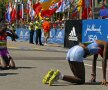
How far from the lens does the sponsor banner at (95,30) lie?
76.6 ft

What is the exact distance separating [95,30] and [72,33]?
2643 millimetres

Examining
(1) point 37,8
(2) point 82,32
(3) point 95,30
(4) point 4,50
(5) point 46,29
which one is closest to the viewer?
(4) point 4,50

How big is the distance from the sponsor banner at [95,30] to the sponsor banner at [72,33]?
16.5 inches

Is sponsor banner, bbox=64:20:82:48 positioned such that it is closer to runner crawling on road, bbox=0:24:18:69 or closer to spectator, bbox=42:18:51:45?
spectator, bbox=42:18:51:45

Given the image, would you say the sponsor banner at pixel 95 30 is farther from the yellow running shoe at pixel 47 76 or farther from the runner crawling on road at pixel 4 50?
the yellow running shoe at pixel 47 76

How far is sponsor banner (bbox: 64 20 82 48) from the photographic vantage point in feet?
85.5

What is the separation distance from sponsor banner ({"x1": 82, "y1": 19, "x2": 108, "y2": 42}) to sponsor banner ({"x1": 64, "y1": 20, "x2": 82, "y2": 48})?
418mm

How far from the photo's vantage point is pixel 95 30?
957 inches

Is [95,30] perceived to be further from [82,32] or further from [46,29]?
[46,29]

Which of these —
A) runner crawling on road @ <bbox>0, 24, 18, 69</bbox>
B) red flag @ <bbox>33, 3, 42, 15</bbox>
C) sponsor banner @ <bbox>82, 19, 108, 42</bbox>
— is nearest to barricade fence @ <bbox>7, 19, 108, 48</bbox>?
sponsor banner @ <bbox>82, 19, 108, 42</bbox>

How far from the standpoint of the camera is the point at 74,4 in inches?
1526

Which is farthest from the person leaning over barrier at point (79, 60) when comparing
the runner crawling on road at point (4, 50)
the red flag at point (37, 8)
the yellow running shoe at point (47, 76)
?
the red flag at point (37, 8)

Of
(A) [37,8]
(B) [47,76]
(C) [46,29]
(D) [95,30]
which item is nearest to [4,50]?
(B) [47,76]

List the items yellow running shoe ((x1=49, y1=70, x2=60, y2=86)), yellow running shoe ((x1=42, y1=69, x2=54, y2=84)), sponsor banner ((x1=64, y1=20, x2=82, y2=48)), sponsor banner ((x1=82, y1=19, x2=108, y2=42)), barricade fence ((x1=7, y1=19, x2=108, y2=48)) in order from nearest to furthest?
yellow running shoe ((x1=49, y1=70, x2=60, y2=86))
yellow running shoe ((x1=42, y1=69, x2=54, y2=84))
sponsor banner ((x1=82, y1=19, x2=108, y2=42))
barricade fence ((x1=7, y1=19, x2=108, y2=48))
sponsor banner ((x1=64, y1=20, x2=82, y2=48))
